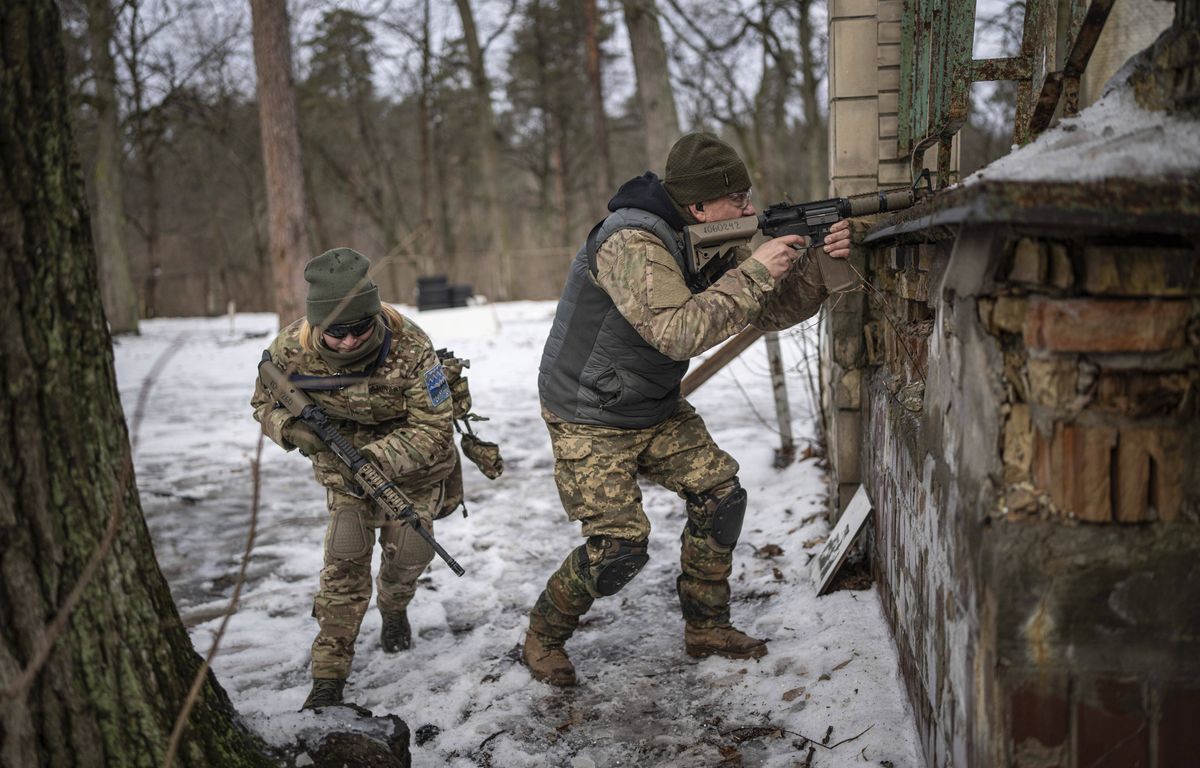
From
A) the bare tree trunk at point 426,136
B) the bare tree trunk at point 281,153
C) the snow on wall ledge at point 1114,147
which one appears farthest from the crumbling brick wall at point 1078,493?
the bare tree trunk at point 426,136

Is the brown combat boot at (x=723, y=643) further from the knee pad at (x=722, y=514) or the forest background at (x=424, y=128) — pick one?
the forest background at (x=424, y=128)

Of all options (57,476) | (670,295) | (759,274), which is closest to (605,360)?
(670,295)

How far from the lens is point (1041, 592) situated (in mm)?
1772

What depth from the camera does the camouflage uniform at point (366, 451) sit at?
329 cm

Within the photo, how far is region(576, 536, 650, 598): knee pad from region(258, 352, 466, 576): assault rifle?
469mm

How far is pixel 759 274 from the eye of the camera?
2.97 metres

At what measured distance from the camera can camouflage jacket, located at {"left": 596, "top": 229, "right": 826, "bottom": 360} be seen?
2.90 meters

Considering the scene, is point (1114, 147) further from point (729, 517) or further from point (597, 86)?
point (597, 86)

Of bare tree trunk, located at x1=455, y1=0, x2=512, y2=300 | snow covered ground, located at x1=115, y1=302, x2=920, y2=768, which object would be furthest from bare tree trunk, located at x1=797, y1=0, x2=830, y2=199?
snow covered ground, located at x1=115, y1=302, x2=920, y2=768

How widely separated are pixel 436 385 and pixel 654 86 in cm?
938

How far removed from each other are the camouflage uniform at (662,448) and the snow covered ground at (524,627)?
0.31 m

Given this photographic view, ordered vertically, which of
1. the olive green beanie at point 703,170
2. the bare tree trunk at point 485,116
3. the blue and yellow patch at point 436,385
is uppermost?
the bare tree trunk at point 485,116

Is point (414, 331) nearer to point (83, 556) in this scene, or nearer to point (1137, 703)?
point (83, 556)

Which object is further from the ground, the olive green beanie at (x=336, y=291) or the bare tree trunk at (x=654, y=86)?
the bare tree trunk at (x=654, y=86)
